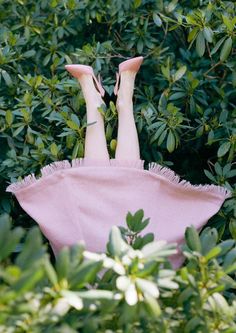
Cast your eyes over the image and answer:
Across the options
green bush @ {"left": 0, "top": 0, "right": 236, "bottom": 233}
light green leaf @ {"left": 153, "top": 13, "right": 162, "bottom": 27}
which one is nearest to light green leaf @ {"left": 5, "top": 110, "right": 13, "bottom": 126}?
green bush @ {"left": 0, "top": 0, "right": 236, "bottom": 233}

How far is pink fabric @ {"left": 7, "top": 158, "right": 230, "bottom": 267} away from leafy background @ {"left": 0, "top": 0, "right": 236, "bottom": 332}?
175 millimetres

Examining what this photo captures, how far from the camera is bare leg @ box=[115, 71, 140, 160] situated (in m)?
2.00

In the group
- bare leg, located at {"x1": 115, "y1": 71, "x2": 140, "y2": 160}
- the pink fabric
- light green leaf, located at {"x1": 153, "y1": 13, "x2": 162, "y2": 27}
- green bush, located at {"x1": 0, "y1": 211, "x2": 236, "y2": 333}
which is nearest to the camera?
green bush, located at {"x1": 0, "y1": 211, "x2": 236, "y2": 333}

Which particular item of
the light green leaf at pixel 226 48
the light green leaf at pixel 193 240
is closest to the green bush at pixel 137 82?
A: the light green leaf at pixel 226 48

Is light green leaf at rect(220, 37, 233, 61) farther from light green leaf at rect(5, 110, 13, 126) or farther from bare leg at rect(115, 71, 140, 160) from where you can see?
light green leaf at rect(5, 110, 13, 126)

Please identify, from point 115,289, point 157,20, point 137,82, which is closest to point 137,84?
point 137,82

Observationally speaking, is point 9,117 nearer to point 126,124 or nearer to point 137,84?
point 126,124

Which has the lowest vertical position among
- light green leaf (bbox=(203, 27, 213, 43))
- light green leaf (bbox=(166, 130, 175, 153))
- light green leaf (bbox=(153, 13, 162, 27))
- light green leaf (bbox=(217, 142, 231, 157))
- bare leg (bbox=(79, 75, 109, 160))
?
light green leaf (bbox=(217, 142, 231, 157))

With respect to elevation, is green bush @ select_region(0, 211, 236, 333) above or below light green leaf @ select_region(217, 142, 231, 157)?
above

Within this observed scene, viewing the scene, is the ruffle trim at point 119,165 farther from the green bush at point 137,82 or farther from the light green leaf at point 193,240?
the light green leaf at point 193,240

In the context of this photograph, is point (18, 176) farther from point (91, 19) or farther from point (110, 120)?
point (91, 19)

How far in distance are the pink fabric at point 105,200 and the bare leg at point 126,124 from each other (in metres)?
0.05

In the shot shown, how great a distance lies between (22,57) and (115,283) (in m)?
1.43

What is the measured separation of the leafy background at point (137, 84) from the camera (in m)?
2.21
